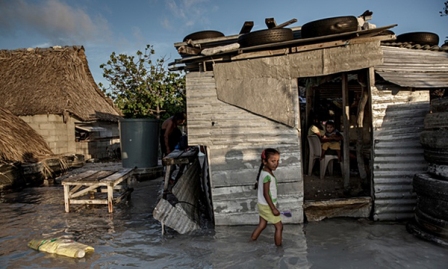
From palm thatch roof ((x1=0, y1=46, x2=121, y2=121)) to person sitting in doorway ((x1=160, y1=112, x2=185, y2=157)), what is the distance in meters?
7.67

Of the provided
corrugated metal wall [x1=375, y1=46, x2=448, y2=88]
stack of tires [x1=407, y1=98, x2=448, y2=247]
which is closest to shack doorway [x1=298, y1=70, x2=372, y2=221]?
corrugated metal wall [x1=375, y1=46, x2=448, y2=88]

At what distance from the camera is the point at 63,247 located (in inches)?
188

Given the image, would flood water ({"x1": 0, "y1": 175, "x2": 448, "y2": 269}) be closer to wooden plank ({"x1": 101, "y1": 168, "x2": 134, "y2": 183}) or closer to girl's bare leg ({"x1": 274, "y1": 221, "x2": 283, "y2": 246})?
girl's bare leg ({"x1": 274, "y1": 221, "x2": 283, "y2": 246})

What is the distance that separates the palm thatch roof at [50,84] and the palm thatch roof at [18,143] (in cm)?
218

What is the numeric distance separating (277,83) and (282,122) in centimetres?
71

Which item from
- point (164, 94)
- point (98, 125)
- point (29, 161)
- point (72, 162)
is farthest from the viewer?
point (164, 94)

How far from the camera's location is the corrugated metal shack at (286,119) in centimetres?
588

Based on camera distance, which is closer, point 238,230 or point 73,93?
point 238,230

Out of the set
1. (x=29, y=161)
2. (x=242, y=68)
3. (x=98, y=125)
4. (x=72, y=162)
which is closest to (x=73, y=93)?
(x=98, y=125)

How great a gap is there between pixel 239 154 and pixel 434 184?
2986mm

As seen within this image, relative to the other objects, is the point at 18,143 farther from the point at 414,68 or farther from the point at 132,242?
the point at 414,68

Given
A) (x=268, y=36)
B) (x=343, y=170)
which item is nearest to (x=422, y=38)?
(x=343, y=170)

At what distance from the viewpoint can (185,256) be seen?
464 cm

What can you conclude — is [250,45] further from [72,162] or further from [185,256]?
[72,162]
